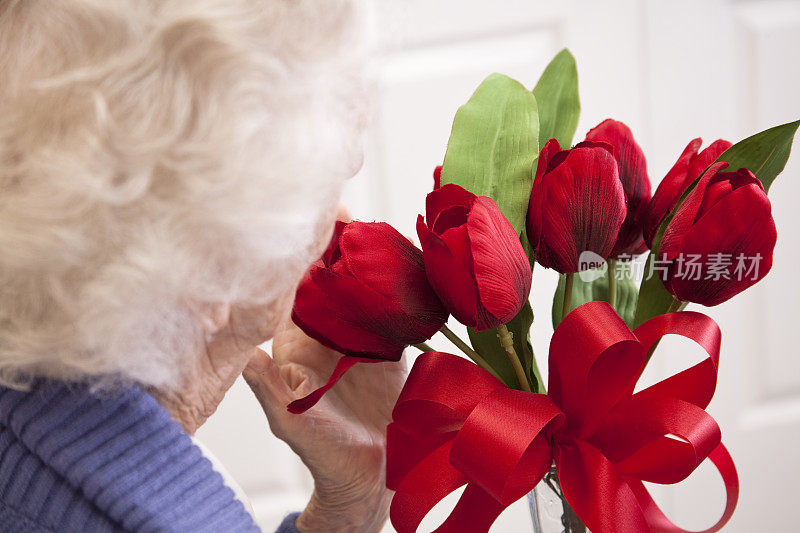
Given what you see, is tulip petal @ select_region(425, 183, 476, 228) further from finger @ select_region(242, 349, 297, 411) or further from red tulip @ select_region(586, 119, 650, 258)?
finger @ select_region(242, 349, 297, 411)

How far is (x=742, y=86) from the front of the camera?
136 cm

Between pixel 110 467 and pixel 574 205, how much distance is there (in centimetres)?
31

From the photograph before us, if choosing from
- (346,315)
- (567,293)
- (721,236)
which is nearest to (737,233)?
(721,236)

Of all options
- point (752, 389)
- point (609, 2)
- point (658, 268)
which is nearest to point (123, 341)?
point (658, 268)

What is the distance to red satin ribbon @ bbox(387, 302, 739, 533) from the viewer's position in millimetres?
476

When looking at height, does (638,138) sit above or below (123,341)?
below

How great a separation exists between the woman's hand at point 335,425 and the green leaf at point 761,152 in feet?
1.05

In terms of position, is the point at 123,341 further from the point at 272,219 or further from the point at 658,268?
the point at 658,268

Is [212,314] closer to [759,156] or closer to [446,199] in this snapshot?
[446,199]

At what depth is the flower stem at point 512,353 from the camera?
494 mm

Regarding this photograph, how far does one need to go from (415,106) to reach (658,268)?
2.79 feet

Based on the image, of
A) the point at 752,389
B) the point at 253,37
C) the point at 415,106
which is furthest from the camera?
the point at 752,389

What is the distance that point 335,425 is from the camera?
69 cm

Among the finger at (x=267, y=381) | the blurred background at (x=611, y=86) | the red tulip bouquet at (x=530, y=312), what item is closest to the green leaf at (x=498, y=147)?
Result: the red tulip bouquet at (x=530, y=312)
